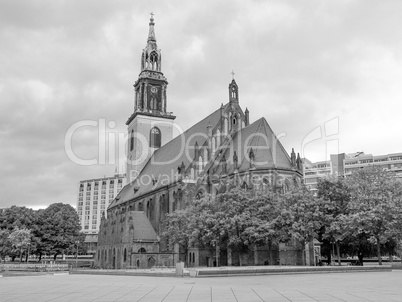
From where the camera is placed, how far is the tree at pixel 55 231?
9481 centimetres

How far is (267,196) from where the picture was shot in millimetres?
48156

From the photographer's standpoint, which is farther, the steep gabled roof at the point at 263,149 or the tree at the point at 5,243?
the tree at the point at 5,243

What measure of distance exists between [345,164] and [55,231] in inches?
4164

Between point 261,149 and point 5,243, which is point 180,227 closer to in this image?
point 261,149

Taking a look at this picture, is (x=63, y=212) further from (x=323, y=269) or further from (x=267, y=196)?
(x=323, y=269)

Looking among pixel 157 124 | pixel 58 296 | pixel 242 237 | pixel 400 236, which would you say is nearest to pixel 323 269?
pixel 242 237

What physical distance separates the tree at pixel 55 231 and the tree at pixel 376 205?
67563 millimetres

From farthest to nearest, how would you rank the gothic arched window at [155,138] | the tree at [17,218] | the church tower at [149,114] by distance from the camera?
1. the tree at [17,218]
2. the gothic arched window at [155,138]
3. the church tower at [149,114]

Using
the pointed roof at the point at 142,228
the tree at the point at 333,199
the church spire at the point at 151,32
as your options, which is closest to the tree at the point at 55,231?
the pointed roof at the point at 142,228

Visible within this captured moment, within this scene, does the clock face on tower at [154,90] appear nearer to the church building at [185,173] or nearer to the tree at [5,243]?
the church building at [185,173]

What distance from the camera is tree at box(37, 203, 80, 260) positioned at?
311 ft

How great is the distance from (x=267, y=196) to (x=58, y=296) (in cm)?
3405

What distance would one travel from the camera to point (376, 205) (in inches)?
1806

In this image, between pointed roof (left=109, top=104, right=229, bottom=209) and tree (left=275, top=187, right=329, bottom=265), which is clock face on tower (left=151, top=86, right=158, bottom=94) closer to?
pointed roof (left=109, top=104, right=229, bottom=209)
